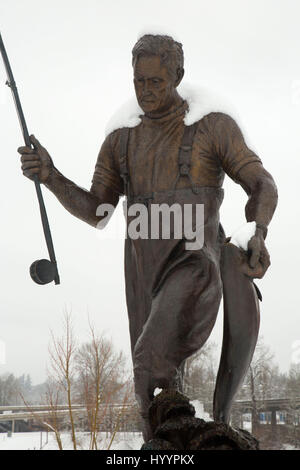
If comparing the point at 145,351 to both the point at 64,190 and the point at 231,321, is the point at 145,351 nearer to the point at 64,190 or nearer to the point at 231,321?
the point at 231,321

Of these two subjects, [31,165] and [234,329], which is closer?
[234,329]

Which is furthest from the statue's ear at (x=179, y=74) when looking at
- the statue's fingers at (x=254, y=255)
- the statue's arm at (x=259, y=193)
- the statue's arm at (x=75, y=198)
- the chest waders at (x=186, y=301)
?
the statue's fingers at (x=254, y=255)

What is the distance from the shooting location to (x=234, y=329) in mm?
3600

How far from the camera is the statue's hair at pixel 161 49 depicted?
12.8ft

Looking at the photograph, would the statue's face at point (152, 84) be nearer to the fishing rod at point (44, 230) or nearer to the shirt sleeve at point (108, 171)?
the shirt sleeve at point (108, 171)

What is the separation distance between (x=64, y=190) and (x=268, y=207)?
1336mm

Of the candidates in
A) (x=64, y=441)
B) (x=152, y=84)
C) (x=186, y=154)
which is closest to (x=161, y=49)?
(x=152, y=84)

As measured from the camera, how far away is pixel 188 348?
139 inches

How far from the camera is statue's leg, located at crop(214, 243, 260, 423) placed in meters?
3.52

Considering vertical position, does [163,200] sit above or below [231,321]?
above

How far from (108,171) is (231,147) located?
872mm

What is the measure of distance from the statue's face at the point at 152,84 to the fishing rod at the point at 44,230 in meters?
0.76

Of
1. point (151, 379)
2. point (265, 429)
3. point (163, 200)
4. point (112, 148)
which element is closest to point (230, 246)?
point (163, 200)

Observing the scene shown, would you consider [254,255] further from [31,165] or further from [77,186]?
[31,165]
